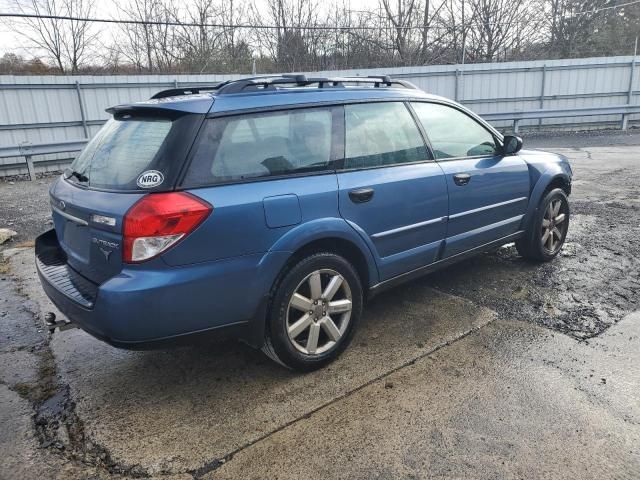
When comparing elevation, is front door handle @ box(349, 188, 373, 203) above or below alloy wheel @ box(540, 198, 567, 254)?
above

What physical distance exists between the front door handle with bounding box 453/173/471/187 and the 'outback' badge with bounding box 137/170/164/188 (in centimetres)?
222

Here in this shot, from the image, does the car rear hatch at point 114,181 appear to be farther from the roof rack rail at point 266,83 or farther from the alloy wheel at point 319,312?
the alloy wheel at point 319,312

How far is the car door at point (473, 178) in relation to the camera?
3.89 meters

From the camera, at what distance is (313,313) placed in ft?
10.2

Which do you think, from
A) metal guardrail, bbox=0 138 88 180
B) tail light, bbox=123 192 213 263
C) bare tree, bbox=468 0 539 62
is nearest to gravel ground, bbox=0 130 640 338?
tail light, bbox=123 192 213 263

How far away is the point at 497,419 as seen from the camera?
269 centimetres

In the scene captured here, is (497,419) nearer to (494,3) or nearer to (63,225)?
(63,225)

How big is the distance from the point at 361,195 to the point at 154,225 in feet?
4.33

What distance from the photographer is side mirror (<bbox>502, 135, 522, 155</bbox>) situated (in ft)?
14.4

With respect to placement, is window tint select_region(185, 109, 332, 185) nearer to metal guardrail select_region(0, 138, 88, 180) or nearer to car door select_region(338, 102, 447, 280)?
car door select_region(338, 102, 447, 280)

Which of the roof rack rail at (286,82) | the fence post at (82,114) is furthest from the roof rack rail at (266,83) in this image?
the fence post at (82,114)

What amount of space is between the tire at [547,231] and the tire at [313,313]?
89.3 inches

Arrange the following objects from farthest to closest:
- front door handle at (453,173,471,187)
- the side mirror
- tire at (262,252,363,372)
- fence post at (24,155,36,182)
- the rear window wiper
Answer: fence post at (24,155,36,182) < the side mirror < front door handle at (453,173,471,187) < the rear window wiper < tire at (262,252,363,372)

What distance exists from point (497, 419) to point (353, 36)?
18173mm
